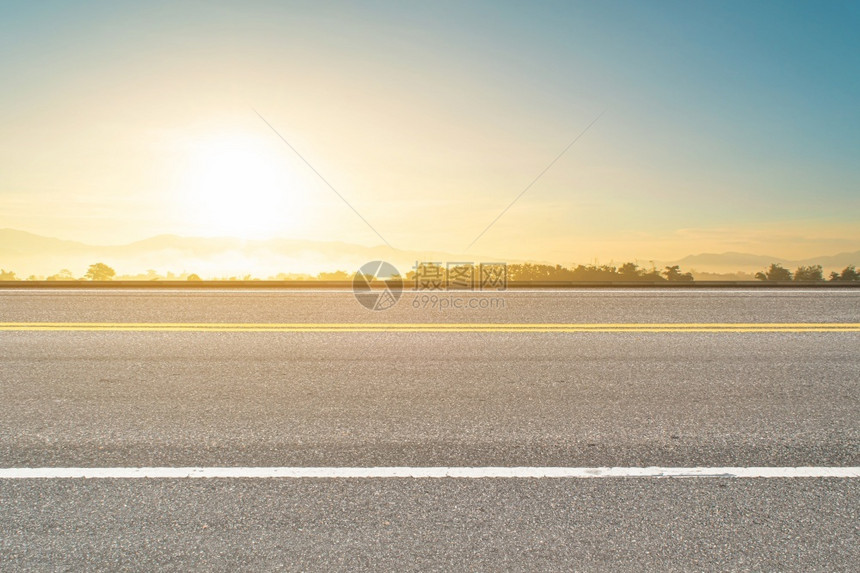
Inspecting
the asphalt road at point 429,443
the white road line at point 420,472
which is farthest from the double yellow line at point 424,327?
the white road line at point 420,472

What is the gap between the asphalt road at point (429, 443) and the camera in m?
2.51

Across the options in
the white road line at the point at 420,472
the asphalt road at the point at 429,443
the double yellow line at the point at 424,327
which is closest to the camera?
the asphalt road at the point at 429,443

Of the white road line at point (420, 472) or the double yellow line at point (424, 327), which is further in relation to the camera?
the double yellow line at point (424, 327)

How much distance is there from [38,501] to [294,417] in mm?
1586

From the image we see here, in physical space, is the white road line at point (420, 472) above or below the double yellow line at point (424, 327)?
below

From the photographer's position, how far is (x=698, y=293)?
39.2ft

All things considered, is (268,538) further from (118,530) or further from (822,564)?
(822,564)

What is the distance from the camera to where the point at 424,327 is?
769cm

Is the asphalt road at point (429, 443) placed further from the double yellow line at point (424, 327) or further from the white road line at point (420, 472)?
the double yellow line at point (424, 327)

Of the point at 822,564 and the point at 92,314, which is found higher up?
the point at 92,314

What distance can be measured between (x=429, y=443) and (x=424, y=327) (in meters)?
4.09

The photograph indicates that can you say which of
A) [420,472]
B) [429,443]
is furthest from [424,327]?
[420,472]

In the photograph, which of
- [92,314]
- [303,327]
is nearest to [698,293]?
[303,327]

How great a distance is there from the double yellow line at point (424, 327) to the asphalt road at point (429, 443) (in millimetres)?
358
